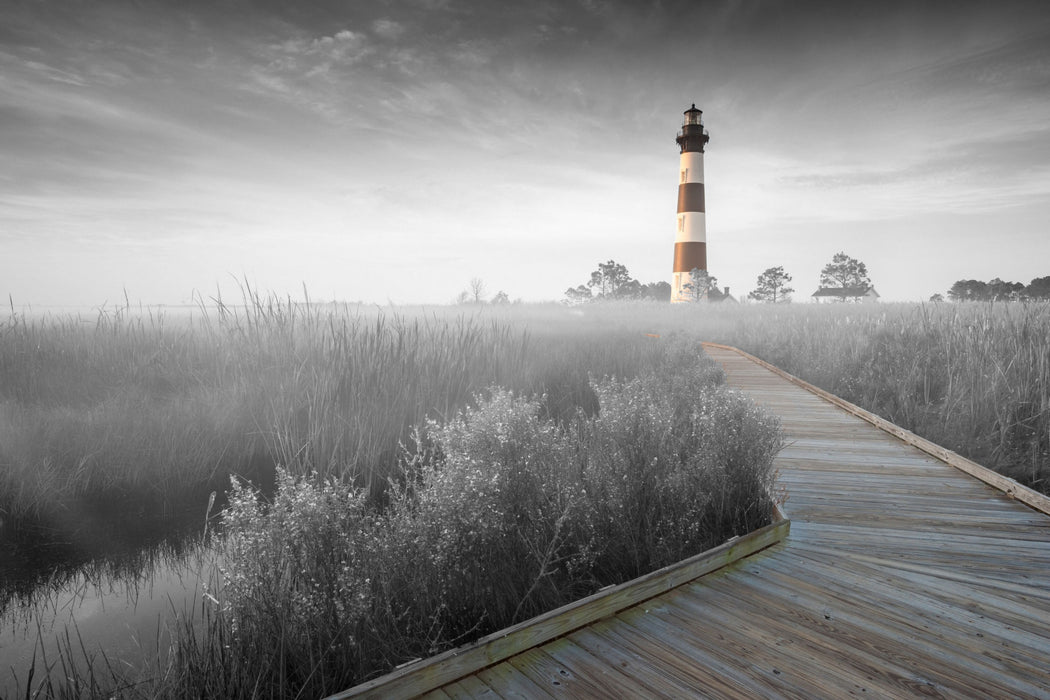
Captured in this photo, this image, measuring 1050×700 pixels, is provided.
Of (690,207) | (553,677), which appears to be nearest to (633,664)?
(553,677)

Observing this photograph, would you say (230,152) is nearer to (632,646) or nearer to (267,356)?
(267,356)

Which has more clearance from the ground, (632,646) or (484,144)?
(484,144)

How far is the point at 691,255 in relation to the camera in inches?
1283

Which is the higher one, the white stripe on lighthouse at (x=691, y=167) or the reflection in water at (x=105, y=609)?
the white stripe on lighthouse at (x=691, y=167)

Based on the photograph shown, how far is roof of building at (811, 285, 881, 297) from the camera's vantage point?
189 ft

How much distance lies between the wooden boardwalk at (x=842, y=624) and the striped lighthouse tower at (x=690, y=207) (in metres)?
31.2

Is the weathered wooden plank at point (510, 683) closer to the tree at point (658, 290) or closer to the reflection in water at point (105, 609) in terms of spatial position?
the reflection in water at point (105, 609)

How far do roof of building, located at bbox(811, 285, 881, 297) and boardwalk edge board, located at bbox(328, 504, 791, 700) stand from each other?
6484cm

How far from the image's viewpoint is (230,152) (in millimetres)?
21125

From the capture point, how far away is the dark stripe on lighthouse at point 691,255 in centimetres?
3259

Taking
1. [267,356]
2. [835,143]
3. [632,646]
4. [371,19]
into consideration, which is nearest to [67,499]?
[267,356]

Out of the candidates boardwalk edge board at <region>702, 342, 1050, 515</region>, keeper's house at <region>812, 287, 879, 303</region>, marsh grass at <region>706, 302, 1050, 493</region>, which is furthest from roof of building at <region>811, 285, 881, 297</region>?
boardwalk edge board at <region>702, 342, 1050, 515</region>

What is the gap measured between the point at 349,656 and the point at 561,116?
107 feet

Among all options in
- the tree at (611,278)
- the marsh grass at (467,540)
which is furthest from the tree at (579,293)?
the marsh grass at (467,540)
